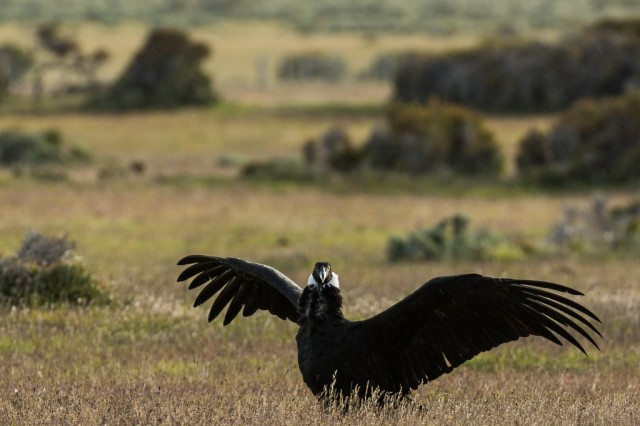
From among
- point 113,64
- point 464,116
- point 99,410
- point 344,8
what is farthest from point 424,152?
point 344,8

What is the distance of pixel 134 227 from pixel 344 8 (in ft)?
376

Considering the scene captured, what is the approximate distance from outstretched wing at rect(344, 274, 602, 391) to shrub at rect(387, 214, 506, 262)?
47.0ft

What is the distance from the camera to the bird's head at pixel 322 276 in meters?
7.78

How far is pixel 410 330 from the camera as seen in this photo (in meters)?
8.12

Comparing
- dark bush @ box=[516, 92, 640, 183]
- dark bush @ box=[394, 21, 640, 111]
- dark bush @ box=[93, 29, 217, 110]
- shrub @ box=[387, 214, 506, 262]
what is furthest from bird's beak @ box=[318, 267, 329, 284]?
dark bush @ box=[93, 29, 217, 110]

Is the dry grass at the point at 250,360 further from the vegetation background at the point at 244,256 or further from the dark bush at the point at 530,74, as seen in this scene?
the dark bush at the point at 530,74

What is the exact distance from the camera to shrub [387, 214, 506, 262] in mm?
22734

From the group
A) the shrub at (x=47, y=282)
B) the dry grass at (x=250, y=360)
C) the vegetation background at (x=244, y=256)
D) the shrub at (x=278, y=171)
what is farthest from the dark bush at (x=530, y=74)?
the shrub at (x=47, y=282)

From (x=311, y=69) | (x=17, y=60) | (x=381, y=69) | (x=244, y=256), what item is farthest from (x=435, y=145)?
(x=381, y=69)

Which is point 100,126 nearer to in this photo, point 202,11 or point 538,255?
point 538,255

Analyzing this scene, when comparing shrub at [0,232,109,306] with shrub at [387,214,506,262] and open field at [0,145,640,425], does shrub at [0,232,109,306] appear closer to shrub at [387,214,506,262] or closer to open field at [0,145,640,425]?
open field at [0,145,640,425]

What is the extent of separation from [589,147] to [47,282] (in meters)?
25.0

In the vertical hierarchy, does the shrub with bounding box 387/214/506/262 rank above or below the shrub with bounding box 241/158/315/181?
above

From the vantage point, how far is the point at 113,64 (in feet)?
256
